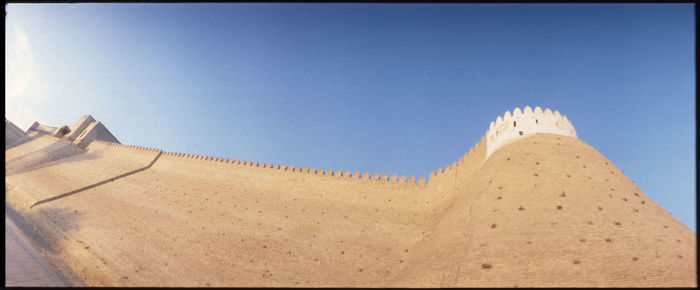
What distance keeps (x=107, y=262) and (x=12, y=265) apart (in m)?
2.17

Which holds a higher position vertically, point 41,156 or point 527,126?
point 527,126

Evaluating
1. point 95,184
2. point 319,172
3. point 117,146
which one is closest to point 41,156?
point 117,146

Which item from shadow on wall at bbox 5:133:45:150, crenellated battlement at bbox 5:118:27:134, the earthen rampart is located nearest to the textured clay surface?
the earthen rampart

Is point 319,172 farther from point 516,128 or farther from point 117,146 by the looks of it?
point 117,146

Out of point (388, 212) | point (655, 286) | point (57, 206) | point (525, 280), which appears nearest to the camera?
point (655, 286)

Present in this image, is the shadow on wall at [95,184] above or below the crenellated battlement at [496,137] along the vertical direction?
below

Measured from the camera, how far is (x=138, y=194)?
1582cm

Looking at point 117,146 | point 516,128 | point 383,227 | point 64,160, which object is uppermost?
point 516,128

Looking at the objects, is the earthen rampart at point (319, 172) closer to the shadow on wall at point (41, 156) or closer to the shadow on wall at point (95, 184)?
the shadow on wall at point (95, 184)

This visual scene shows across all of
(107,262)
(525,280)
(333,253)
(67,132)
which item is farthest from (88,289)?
(67,132)

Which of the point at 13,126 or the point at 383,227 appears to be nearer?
the point at 383,227

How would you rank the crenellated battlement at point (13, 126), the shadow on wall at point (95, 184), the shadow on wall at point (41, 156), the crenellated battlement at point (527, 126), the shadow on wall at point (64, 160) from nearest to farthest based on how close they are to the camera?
the crenellated battlement at point (527, 126) → the shadow on wall at point (95, 184) → the shadow on wall at point (64, 160) → the shadow on wall at point (41, 156) → the crenellated battlement at point (13, 126)

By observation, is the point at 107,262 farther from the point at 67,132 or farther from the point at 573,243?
the point at 67,132

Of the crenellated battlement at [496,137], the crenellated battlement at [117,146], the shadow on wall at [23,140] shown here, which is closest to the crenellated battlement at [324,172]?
the crenellated battlement at [496,137]
